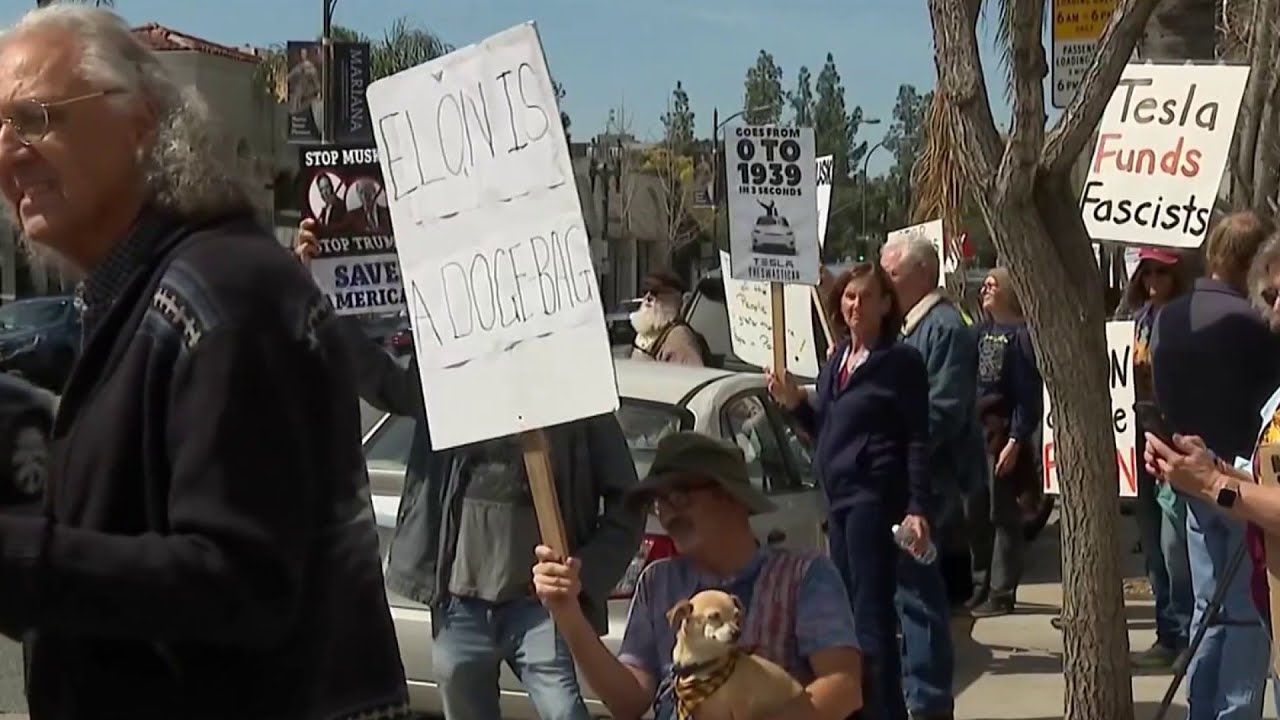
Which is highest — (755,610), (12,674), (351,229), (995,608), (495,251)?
(495,251)

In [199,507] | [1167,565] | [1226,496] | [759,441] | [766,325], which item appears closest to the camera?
[199,507]

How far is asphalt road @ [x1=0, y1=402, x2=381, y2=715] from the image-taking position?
7.06m

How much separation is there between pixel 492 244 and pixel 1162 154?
3525mm

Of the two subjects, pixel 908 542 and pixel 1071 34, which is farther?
pixel 1071 34

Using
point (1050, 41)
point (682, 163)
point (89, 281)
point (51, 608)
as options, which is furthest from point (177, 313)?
point (682, 163)

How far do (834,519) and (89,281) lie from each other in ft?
15.5

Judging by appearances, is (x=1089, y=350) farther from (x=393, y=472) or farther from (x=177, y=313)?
(x=177, y=313)

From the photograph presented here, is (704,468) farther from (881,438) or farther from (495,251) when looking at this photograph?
(881,438)

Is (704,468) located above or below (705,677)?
above

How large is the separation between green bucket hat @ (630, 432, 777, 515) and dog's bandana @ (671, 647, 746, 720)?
0.36 m

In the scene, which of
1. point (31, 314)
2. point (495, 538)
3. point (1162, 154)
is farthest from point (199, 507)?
point (31, 314)

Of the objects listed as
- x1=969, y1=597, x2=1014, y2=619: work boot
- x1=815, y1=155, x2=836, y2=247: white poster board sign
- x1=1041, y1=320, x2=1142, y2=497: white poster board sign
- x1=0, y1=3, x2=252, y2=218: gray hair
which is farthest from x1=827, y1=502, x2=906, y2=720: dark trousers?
x1=815, y1=155, x2=836, y2=247: white poster board sign

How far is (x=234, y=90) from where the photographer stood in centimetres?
4222

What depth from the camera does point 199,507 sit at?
1.98 metres
